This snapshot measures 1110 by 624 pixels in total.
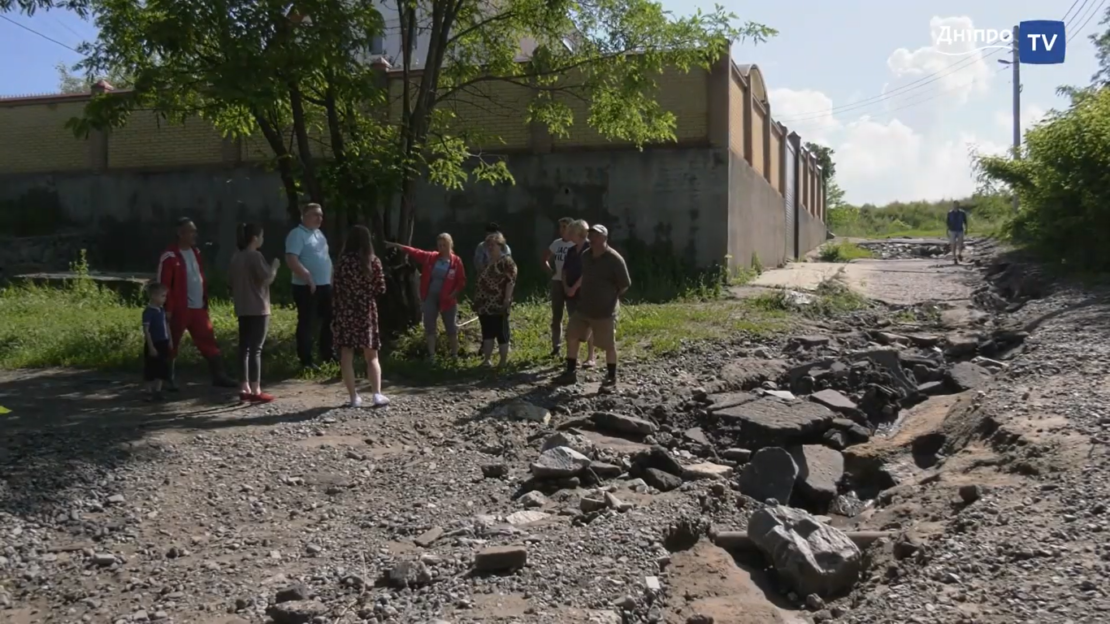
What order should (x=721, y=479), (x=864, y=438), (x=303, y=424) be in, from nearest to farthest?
(x=721, y=479) < (x=303, y=424) < (x=864, y=438)

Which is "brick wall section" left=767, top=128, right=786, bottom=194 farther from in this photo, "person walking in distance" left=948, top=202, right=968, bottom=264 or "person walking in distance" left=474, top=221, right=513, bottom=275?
"person walking in distance" left=474, top=221, right=513, bottom=275

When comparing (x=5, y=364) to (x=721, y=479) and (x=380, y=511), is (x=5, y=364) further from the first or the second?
(x=721, y=479)

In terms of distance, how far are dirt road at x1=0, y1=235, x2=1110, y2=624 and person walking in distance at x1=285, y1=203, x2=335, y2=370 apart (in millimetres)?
734

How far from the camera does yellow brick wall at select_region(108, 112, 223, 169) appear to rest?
61.8 ft

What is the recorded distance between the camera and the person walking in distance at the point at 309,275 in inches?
368

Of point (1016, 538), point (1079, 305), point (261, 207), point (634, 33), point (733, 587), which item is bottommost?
point (733, 587)

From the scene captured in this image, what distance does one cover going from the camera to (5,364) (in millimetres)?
10992

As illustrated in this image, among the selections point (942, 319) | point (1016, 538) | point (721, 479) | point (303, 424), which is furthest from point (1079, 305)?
point (303, 424)

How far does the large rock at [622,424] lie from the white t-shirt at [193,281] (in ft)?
12.2

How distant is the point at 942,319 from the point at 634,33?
5.66 meters

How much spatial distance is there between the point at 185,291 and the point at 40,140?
1288cm

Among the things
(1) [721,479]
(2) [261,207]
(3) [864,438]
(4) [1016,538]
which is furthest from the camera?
(2) [261,207]

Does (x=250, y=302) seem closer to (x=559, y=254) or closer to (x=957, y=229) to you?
(x=559, y=254)

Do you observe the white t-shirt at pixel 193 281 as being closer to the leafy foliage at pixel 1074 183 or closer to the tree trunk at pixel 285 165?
the tree trunk at pixel 285 165
